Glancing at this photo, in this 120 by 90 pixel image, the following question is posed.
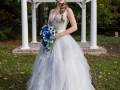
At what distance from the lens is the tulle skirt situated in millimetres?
4793

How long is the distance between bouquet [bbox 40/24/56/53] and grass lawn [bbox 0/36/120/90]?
162 cm

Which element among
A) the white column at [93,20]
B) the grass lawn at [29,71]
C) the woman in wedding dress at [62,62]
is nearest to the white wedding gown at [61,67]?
the woman in wedding dress at [62,62]

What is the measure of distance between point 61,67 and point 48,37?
58 cm

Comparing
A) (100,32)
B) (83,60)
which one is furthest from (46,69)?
(100,32)

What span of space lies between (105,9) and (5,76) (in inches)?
513

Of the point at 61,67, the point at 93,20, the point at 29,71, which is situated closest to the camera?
the point at 61,67

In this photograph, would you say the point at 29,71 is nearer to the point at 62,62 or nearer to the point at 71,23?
the point at 62,62

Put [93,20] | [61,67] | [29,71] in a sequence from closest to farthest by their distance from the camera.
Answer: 1. [61,67]
2. [29,71]
3. [93,20]

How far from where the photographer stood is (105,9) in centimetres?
1880

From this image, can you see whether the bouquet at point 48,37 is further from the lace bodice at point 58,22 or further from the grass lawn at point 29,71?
the grass lawn at point 29,71

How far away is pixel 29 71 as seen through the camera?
7.58 metres

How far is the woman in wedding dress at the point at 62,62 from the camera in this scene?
188 inches

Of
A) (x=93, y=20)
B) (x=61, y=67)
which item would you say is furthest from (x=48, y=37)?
(x=93, y=20)

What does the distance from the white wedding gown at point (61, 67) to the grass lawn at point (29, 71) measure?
4.32 ft
